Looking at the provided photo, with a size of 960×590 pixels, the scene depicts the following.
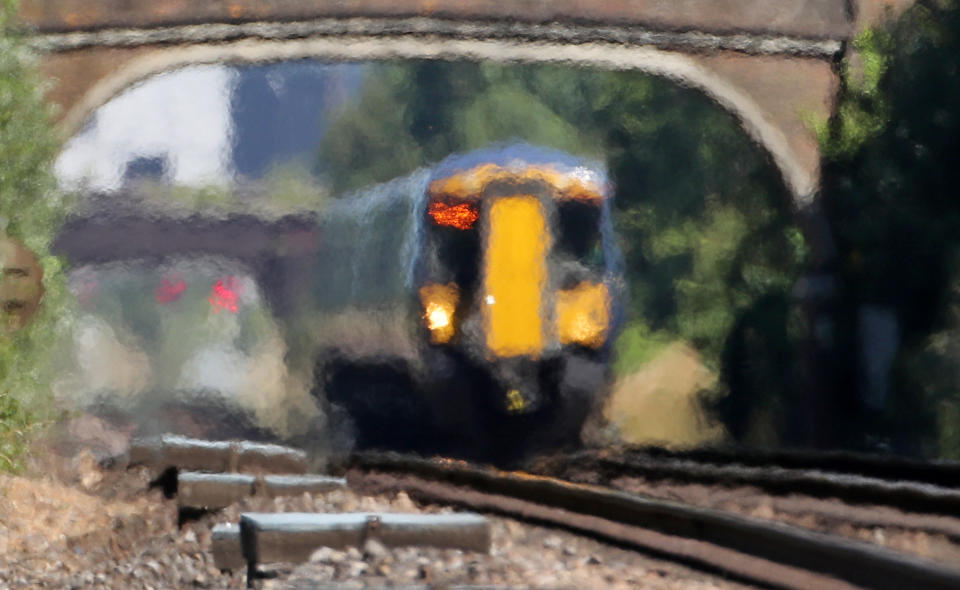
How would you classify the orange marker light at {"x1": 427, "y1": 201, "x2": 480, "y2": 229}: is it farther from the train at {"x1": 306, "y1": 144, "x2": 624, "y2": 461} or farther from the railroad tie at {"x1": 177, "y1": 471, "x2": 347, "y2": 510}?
the railroad tie at {"x1": 177, "y1": 471, "x2": 347, "y2": 510}

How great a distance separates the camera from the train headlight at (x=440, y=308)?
518 inches

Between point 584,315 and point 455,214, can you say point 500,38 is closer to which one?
point 455,214

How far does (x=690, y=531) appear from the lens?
5.60m

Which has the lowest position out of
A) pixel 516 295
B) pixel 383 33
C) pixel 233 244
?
pixel 516 295

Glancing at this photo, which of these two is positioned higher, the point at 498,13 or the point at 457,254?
the point at 498,13

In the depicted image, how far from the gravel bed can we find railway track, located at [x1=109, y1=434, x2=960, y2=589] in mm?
63

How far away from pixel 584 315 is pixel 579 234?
86cm

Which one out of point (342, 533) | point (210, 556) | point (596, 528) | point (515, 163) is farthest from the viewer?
point (515, 163)

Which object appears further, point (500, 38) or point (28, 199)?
point (500, 38)

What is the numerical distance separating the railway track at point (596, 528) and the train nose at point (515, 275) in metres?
4.50

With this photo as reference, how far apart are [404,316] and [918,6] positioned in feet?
21.5

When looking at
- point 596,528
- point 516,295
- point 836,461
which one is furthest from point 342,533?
point 516,295

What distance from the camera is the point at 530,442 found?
13.2 meters

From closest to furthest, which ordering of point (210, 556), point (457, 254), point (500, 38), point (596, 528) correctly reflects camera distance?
point (210, 556) → point (596, 528) → point (457, 254) → point (500, 38)
